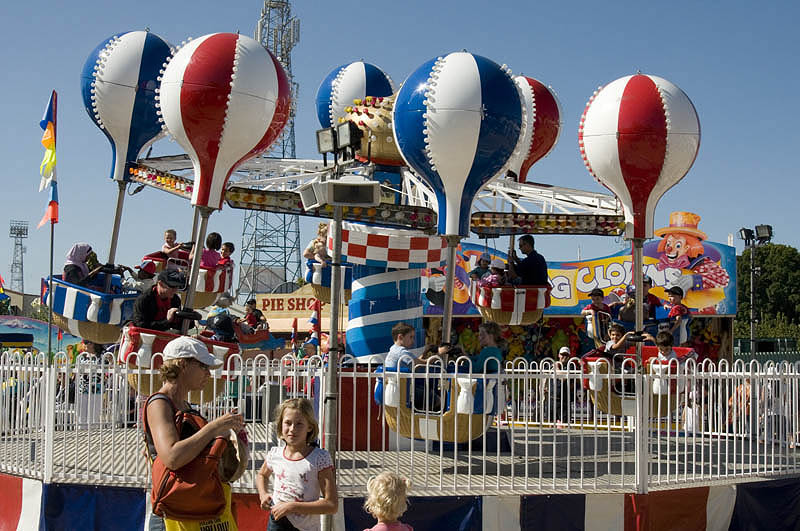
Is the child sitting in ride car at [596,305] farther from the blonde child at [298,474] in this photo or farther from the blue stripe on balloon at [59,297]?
the blonde child at [298,474]

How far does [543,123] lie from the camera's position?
12.7m

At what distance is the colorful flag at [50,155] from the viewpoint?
32.4ft

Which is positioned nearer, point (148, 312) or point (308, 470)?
point (308, 470)

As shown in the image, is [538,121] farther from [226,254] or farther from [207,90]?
[207,90]

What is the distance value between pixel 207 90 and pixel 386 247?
2.90 m

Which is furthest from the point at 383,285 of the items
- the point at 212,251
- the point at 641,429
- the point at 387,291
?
the point at 641,429

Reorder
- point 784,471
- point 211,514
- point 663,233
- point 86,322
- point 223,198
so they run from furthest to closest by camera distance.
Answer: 1. point 663,233
2. point 86,322
3. point 223,198
4. point 784,471
5. point 211,514

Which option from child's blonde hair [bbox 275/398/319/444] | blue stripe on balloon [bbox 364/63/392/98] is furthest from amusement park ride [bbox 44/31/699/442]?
child's blonde hair [bbox 275/398/319/444]

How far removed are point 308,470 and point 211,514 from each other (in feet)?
2.05

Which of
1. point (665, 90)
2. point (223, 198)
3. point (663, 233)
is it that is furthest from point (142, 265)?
point (663, 233)

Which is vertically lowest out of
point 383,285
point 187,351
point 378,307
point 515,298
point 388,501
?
point 388,501

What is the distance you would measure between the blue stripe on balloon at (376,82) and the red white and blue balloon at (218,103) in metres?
3.38

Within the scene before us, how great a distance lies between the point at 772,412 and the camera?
9.38 metres

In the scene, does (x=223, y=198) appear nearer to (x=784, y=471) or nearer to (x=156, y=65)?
(x=156, y=65)
